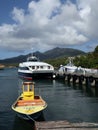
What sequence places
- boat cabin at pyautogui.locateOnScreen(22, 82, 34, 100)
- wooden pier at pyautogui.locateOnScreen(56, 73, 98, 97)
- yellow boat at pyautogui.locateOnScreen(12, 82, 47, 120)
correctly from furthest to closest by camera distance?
1. wooden pier at pyautogui.locateOnScreen(56, 73, 98, 97)
2. boat cabin at pyautogui.locateOnScreen(22, 82, 34, 100)
3. yellow boat at pyautogui.locateOnScreen(12, 82, 47, 120)

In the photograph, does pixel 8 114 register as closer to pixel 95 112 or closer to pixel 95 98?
pixel 95 112

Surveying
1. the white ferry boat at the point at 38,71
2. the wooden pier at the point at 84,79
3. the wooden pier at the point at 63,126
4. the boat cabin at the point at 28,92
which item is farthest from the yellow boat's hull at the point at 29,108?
the white ferry boat at the point at 38,71

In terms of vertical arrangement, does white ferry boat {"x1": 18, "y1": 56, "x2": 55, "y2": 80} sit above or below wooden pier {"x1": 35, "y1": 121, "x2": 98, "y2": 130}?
above

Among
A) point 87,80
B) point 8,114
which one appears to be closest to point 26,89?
point 8,114

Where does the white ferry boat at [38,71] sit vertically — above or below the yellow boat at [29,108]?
above

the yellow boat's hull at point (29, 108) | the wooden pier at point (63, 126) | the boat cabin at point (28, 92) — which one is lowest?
the yellow boat's hull at point (29, 108)

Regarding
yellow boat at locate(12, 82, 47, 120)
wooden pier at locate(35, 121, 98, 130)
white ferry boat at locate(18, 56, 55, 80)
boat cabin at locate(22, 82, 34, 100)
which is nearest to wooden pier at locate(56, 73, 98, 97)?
white ferry boat at locate(18, 56, 55, 80)

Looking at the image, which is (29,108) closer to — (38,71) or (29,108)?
(29,108)

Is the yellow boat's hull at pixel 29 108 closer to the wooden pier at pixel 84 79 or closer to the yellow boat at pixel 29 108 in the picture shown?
the yellow boat at pixel 29 108

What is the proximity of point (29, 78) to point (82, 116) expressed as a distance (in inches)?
2664

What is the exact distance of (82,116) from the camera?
3472cm

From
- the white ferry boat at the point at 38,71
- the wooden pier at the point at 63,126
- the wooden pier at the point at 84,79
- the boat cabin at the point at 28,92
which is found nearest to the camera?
the wooden pier at the point at 63,126

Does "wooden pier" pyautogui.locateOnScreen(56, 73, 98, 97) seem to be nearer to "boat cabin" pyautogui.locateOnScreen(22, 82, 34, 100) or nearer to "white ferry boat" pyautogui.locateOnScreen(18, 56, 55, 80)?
"white ferry boat" pyautogui.locateOnScreen(18, 56, 55, 80)

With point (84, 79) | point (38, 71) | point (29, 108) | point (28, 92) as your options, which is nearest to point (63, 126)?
point (29, 108)
